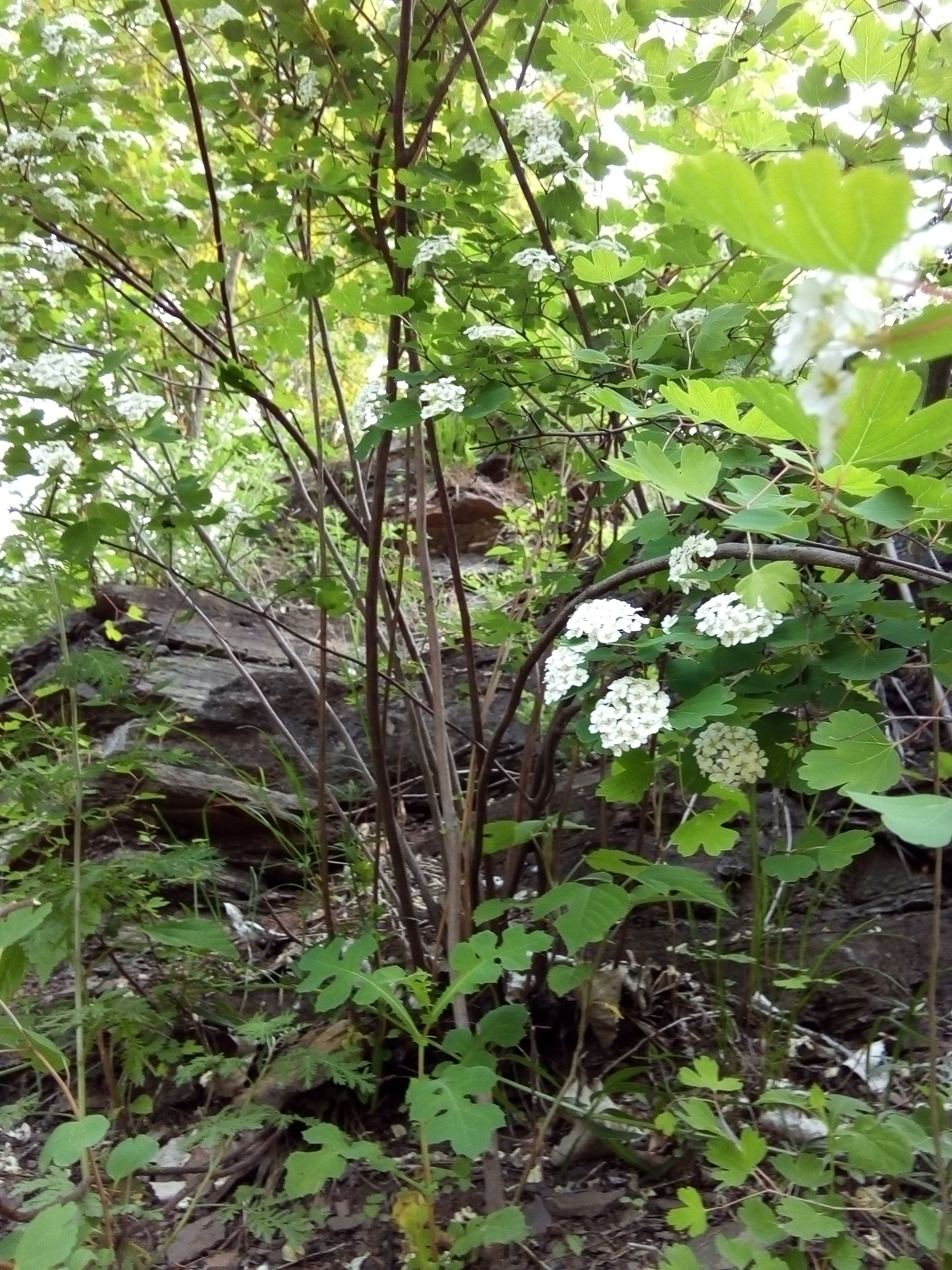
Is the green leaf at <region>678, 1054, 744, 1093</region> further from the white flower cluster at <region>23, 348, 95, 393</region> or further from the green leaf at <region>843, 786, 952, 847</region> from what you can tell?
the white flower cluster at <region>23, 348, 95, 393</region>

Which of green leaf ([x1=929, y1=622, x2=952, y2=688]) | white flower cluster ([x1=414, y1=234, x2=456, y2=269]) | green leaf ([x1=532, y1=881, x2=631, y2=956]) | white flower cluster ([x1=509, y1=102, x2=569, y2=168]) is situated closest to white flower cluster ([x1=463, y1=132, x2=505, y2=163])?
white flower cluster ([x1=509, y1=102, x2=569, y2=168])

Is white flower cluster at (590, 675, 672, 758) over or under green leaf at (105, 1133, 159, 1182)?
over

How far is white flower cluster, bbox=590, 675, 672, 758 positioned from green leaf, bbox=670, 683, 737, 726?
0.05 feet

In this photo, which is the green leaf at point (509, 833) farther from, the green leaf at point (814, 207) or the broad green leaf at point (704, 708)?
the green leaf at point (814, 207)

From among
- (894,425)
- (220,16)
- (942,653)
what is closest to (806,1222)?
(942,653)

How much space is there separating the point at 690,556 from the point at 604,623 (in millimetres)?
124

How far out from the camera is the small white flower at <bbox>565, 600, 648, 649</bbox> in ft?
3.03

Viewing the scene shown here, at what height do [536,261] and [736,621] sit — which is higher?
[536,261]

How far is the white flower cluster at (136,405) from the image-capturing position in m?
1.35

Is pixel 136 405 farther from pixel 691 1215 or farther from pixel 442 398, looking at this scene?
pixel 691 1215

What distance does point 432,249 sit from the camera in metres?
1.21

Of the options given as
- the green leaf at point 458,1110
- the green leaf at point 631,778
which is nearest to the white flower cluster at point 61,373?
the green leaf at point 631,778

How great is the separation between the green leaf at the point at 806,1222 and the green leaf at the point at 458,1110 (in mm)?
339

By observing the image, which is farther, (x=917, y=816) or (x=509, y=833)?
(x=509, y=833)
